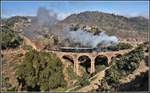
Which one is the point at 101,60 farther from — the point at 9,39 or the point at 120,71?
the point at 120,71

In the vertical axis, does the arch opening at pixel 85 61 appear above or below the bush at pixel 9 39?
below

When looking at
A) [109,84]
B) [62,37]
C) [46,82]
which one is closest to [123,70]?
[109,84]

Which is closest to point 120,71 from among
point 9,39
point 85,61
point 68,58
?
point 68,58

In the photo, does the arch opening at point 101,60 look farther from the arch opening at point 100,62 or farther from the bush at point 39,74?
the bush at point 39,74

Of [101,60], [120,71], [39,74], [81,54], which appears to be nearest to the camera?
[39,74]

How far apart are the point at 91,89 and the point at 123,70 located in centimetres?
193

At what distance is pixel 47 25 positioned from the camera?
76.1ft

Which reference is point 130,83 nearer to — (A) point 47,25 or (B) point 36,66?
(B) point 36,66

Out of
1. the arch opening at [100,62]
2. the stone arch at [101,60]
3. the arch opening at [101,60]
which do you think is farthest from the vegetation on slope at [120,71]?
the arch opening at [101,60]

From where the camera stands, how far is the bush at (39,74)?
13281 millimetres

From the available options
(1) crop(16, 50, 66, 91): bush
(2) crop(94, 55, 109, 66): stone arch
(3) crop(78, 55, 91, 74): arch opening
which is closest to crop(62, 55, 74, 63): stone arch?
(3) crop(78, 55, 91, 74): arch opening

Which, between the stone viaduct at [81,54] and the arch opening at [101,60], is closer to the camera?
the arch opening at [101,60]

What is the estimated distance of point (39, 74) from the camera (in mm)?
13508

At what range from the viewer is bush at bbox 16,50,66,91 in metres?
13.3
